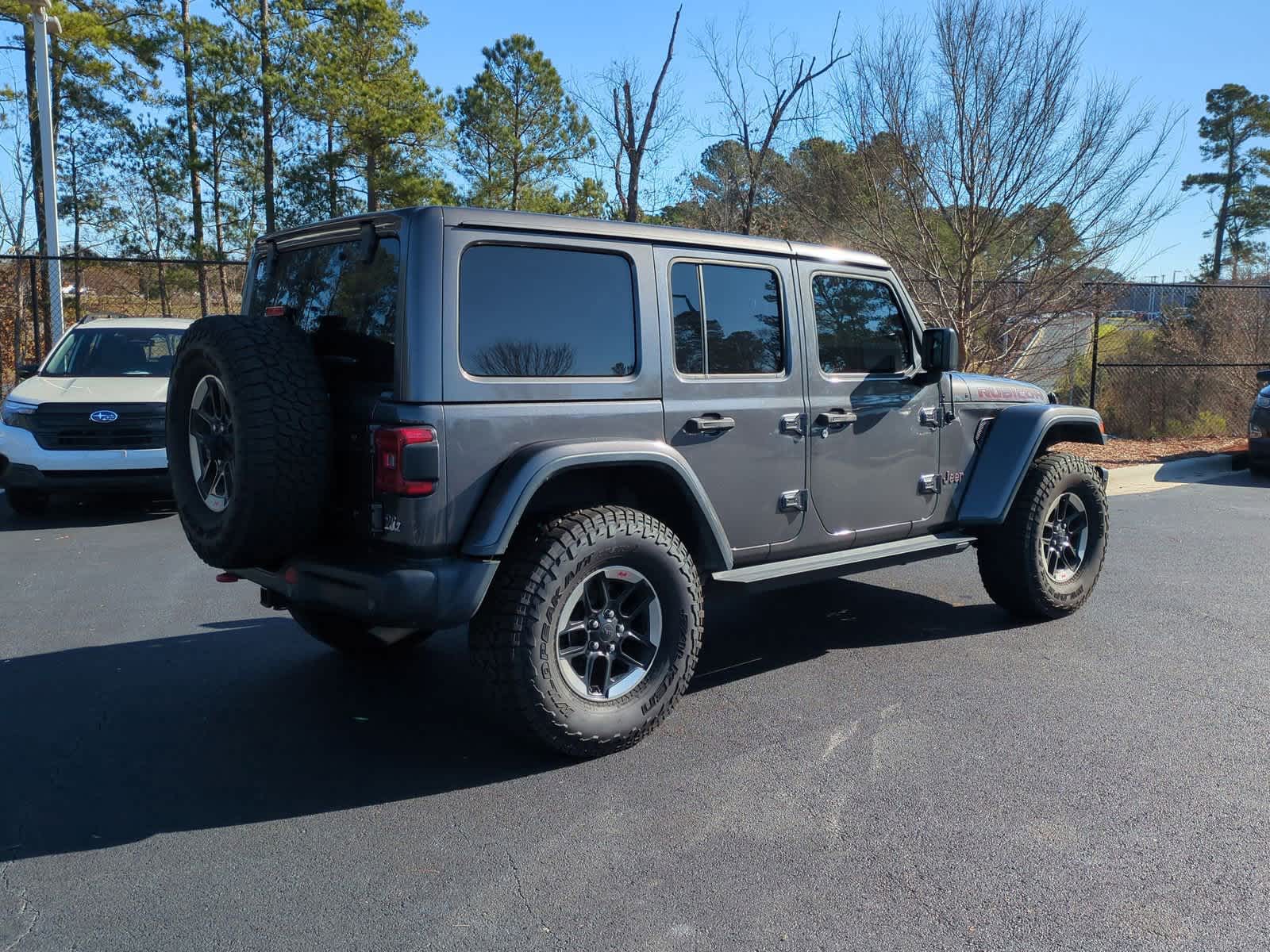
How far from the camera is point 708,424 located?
13.5 ft

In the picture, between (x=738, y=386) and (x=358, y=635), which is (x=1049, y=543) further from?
(x=358, y=635)

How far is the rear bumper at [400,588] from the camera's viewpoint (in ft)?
11.0

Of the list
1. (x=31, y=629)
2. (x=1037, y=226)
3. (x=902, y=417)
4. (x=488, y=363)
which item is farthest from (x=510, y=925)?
(x=1037, y=226)

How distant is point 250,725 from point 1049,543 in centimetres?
417

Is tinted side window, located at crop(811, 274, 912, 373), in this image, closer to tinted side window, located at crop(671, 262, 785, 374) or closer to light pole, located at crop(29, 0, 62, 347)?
tinted side window, located at crop(671, 262, 785, 374)

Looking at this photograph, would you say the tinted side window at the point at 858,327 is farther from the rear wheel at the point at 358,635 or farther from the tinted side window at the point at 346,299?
the rear wheel at the point at 358,635

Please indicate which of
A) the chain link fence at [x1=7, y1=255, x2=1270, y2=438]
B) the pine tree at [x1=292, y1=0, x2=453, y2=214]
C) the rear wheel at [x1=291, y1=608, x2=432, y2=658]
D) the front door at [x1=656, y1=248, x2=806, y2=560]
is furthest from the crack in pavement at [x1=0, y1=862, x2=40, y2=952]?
the pine tree at [x1=292, y1=0, x2=453, y2=214]

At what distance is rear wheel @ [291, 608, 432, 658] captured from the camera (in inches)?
189

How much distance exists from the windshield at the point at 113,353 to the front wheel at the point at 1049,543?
7.42 meters

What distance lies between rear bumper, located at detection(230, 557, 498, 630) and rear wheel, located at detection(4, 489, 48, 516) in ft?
21.1

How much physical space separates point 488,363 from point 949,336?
2.48 meters

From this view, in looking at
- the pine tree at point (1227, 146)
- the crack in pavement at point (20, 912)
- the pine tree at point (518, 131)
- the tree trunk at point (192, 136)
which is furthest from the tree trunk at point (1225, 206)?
the crack in pavement at point (20, 912)

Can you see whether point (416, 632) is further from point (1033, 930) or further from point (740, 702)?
point (1033, 930)

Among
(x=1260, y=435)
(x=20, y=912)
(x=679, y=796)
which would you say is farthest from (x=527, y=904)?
(x=1260, y=435)
